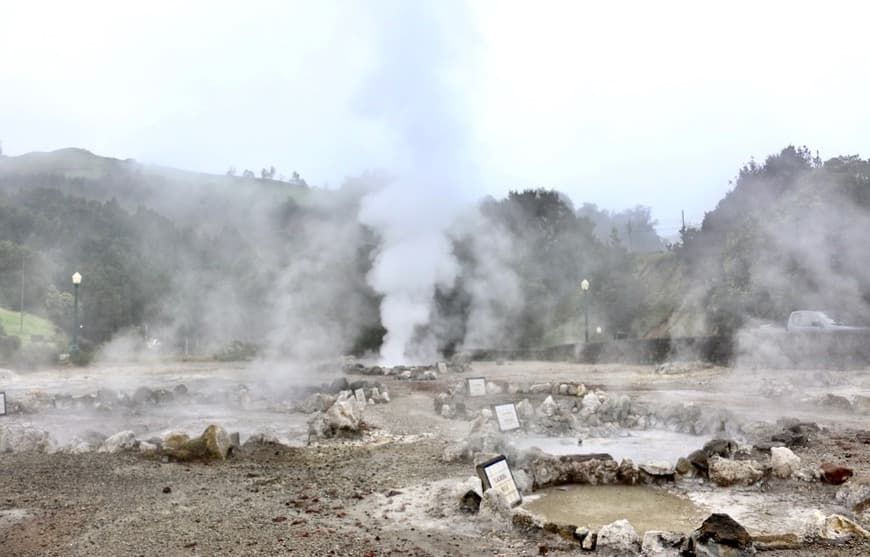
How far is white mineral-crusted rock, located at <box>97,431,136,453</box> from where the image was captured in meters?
8.28

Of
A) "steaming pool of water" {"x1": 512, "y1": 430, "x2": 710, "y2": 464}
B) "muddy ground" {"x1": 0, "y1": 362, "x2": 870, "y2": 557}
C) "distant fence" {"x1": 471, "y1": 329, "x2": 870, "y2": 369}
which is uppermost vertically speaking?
"distant fence" {"x1": 471, "y1": 329, "x2": 870, "y2": 369}

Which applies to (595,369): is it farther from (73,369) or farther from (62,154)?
(62,154)

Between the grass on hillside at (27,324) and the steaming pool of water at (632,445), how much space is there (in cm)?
2647

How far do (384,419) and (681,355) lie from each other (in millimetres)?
11073

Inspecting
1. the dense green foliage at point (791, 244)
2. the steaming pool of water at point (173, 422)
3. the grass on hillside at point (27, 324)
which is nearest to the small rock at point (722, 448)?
the steaming pool of water at point (173, 422)

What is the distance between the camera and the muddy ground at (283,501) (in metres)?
4.87

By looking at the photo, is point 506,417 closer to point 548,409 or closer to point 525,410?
point 525,410

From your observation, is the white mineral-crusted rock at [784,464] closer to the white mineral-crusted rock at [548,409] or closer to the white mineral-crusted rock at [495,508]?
the white mineral-crusted rock at [495,508]

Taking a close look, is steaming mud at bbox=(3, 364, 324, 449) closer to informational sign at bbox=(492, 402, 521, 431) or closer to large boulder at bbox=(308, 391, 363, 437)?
large boulder at bbox=(308, 391, 363, 437)

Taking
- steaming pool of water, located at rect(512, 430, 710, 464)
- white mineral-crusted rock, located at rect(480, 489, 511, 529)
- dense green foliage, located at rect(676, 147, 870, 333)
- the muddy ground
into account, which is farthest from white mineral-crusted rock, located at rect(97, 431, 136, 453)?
dense green foliage, located at rect(676, 147, 870, 333)

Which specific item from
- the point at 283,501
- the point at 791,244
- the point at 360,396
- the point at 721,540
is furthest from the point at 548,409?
the point at 791,244

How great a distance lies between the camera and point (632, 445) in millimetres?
8508

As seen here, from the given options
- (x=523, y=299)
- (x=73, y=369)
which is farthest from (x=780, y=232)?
(x=73, y=369)

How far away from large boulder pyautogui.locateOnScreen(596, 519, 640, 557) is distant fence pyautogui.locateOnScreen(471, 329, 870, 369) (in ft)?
42.8
